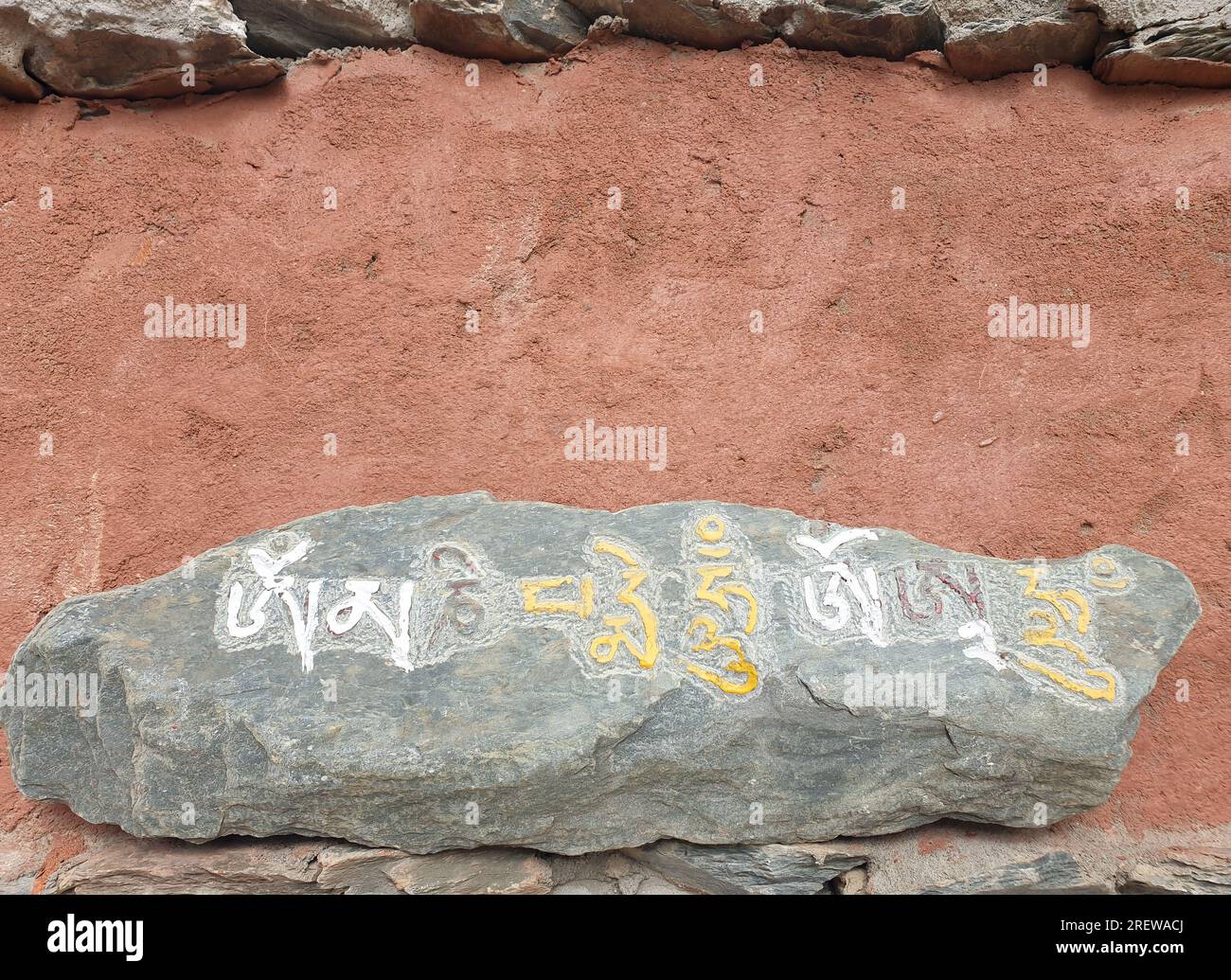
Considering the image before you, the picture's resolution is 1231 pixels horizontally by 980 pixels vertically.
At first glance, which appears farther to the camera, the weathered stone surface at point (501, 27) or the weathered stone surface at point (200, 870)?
the weathered stone surface at point (501, 27)

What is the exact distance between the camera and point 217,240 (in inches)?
175

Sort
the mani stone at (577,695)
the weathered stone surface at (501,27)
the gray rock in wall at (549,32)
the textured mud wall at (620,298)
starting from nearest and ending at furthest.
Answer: the mani stone at (577,695) < the textured mud wall at (620,298) < the gray rock in wall at (549,32) < the weathered stone surface at (501,27)

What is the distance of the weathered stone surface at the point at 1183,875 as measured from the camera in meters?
3.33

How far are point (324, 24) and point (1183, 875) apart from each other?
17.0 ft

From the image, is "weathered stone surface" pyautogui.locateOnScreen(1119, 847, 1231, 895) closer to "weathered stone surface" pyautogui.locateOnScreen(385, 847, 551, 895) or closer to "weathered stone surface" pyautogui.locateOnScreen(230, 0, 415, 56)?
"weathered stone surface" pyautogui.locateOnScreen(385, 847, 551, 895)

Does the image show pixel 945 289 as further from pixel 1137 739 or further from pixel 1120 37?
pixel 1137 739

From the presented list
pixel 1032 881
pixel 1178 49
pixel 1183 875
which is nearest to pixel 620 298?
pixel 1178 49

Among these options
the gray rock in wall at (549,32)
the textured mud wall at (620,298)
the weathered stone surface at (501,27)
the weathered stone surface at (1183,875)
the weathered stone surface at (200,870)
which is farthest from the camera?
the weathered stone surface at (501,27)

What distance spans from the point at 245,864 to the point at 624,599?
1534 millimetres

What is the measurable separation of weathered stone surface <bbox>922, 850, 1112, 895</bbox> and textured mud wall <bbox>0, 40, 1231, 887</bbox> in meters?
1.41

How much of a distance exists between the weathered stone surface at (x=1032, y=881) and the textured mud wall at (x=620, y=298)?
1.41 meters

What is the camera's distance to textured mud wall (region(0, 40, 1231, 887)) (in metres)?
4.22

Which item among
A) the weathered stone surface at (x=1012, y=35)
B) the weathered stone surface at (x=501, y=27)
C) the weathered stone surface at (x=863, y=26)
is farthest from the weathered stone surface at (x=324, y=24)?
the weathered stone surface at (x=1012, y=35)

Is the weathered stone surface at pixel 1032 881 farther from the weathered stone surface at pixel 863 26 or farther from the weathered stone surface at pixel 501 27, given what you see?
the weathered stone surface at pixel 501 27
